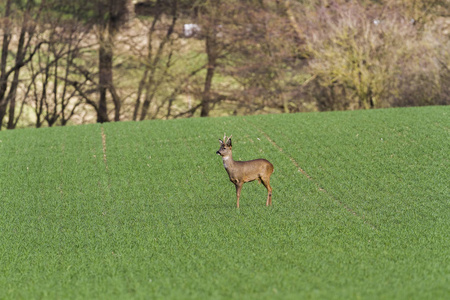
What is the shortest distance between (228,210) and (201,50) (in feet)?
97.7

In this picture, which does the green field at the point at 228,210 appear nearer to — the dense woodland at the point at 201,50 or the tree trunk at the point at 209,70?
the dense woodland at the point at 201,50

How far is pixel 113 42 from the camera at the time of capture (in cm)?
4391

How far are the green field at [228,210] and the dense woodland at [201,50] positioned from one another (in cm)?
1190

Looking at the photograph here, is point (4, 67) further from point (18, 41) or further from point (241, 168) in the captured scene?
point (241, 168)

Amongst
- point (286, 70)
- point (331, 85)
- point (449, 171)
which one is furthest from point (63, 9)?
point (449, 171)

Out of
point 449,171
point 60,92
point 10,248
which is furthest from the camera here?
point 60,92

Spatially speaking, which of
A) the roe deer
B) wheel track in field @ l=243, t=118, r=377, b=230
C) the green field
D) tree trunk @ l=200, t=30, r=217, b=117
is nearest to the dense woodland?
tree trunk @ l=200, t=30, r=217, b=117

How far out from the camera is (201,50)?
47.0 m

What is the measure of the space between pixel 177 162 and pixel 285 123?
7215mm

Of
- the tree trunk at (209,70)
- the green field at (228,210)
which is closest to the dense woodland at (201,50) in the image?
the tree trunk at (209,70)

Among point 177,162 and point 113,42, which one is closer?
point 177,162

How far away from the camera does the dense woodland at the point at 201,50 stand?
42000 millimetres

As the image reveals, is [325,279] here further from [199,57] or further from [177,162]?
[199,57]

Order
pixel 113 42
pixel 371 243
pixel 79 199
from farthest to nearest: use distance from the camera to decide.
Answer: pixel 113 42 → pixel 79 199 → pixel 371 243
